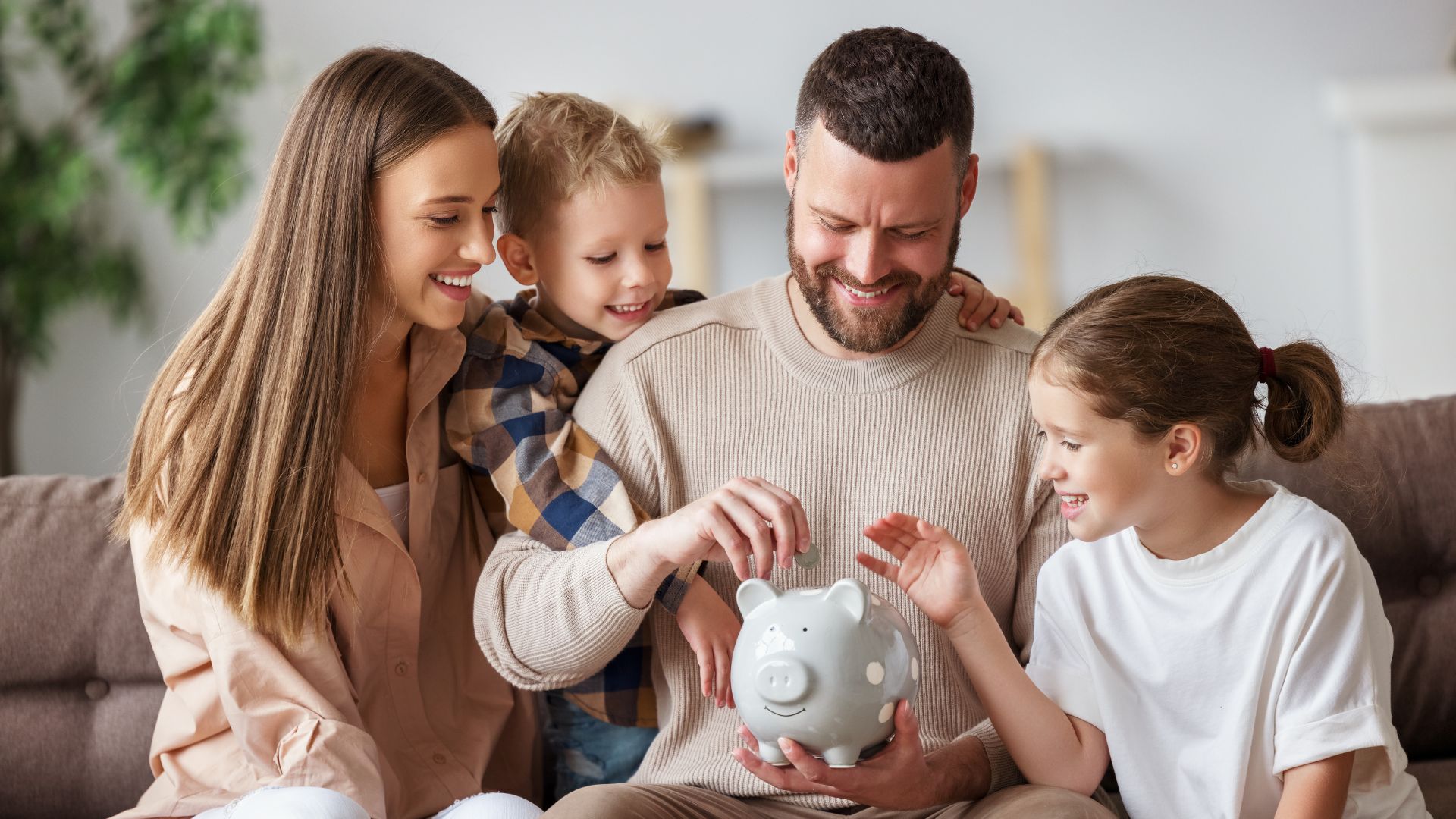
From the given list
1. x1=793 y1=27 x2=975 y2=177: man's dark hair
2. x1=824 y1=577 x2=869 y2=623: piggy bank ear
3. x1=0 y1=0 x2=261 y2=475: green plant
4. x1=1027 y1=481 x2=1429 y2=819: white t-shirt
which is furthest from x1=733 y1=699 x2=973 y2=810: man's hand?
x1=0 y1=0 x2=261 y2=475: green plant

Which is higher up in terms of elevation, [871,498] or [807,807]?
[871,498]

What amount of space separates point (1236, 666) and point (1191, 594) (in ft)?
0.28

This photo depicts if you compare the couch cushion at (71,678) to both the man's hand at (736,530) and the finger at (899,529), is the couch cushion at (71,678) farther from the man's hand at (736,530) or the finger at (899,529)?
the finger at (899,529)

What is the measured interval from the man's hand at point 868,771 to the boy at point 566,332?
299 mm

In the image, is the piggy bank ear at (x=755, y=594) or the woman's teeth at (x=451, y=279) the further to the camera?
the woman's teeth at (x=451, y=279)

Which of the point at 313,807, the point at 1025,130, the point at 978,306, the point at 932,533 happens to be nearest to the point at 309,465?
the point at 313,807

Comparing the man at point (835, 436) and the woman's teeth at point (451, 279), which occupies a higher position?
the woman's teeth at point (451, 279)

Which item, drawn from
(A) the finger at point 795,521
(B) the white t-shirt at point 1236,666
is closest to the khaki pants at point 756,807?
(B) the white t-shirt at point 1236,666

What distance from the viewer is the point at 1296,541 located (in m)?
1.34

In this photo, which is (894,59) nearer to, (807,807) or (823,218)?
(823,218)

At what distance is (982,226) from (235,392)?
11.5 ft

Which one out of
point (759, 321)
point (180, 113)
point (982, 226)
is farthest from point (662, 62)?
point (759, 321)

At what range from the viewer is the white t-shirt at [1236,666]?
131 centimetres

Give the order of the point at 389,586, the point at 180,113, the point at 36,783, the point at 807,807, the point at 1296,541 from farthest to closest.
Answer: the point at 180,113, the point at 36,783, the point at 389,586, the point at 807,807, the point at 1296,541
